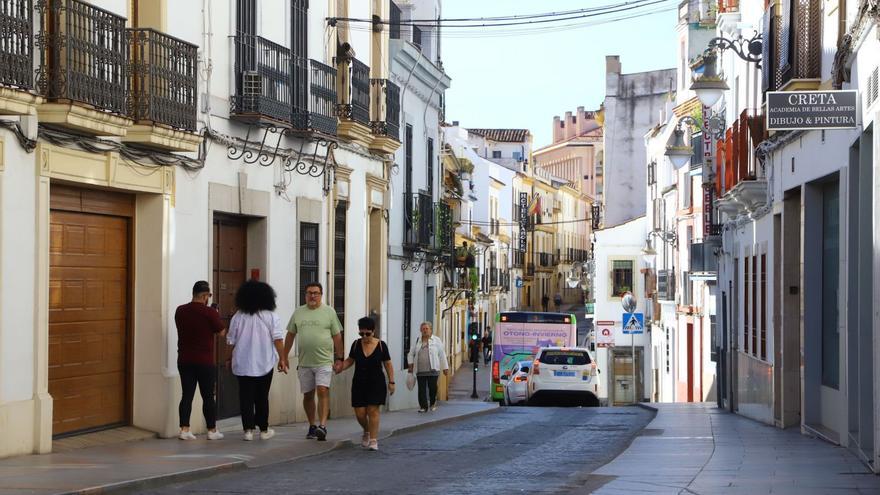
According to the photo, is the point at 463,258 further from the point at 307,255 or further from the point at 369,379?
the point at 369,379

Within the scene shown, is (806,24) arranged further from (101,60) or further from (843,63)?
(101,60)

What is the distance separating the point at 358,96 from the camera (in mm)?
25188

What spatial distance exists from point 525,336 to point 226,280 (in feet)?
92.1

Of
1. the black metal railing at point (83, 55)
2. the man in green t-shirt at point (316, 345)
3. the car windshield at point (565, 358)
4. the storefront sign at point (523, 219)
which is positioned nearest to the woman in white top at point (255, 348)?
the man in green t-shirt at point (316, 345)

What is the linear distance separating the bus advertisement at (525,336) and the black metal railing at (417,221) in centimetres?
1331

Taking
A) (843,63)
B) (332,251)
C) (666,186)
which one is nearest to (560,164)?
(666,186)

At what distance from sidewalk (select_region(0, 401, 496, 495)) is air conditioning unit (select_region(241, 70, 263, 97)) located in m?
4.36

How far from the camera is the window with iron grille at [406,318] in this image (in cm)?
3262

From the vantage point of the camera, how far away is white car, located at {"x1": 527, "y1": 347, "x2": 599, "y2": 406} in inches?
1409

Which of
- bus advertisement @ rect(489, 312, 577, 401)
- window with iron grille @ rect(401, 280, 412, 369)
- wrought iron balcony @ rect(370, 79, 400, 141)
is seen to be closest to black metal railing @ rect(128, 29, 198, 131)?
wrought iron balcony @ rect(370, 79, 400, 141)

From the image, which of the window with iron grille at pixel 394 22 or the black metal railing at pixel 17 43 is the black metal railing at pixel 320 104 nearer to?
the window with iron grille at pixel 394 22

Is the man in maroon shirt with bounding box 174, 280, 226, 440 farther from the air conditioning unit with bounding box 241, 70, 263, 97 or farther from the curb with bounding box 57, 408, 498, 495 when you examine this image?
the air conditioning unit with bounding box 241, 70, 263, 97

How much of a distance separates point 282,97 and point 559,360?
16.8 m

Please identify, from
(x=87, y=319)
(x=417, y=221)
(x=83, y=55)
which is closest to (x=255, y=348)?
(x=87, y=319)
